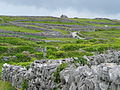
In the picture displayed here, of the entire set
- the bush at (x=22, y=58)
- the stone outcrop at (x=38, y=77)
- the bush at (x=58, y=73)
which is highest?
the bush at (x=58, y=73)

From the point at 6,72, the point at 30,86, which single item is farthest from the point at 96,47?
the point at 30,86

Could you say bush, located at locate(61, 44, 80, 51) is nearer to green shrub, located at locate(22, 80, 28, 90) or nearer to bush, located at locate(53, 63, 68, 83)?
green shrub, located at locate(22, 80, 28, 90)

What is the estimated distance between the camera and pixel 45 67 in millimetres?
16844

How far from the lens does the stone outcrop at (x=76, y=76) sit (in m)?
11.1

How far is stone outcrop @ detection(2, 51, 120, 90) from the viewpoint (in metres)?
11.1

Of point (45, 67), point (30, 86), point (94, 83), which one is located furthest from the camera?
point (30, 86)

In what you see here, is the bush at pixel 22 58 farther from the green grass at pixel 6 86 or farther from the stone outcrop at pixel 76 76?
the stone outcrop at pixel 76 76

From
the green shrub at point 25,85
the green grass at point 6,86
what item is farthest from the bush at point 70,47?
the green shrub at point 25,85

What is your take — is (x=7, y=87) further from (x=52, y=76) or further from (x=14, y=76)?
(x=52, y=76)

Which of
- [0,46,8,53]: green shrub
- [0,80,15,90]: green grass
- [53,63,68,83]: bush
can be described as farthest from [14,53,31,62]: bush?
[53,63,68,83]: bush

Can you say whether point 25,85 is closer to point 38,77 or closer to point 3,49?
point 38,77

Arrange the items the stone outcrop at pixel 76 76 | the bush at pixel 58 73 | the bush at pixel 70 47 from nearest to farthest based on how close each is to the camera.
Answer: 1. the stone outcrop at pixel 76 76
2. the bush at pixel 58 73
3. the bush at pixel 70 47

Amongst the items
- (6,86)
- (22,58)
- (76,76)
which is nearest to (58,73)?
(76,76)

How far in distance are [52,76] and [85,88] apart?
167 inches
